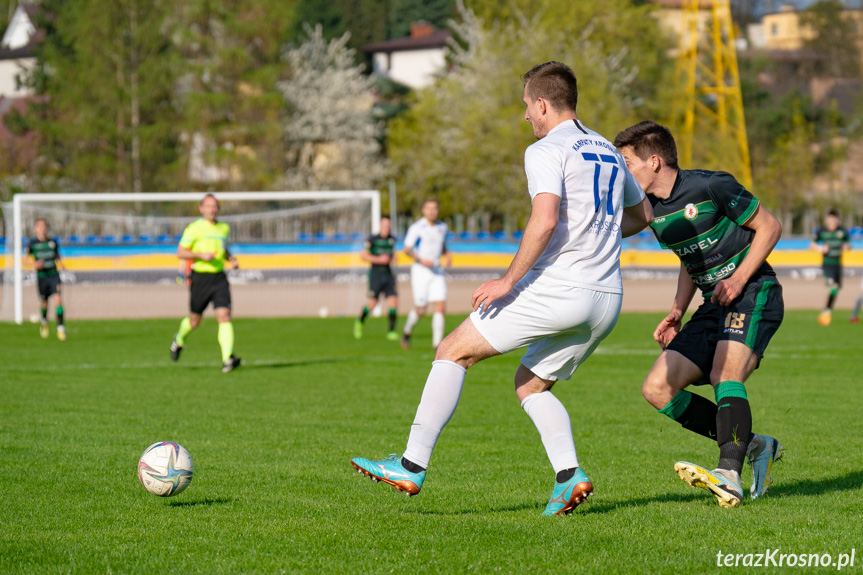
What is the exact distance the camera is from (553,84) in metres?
4.78

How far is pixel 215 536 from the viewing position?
181 inches

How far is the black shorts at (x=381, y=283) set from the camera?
61.8 feet

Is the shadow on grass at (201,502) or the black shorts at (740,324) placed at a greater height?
the black shorts at (740,324)

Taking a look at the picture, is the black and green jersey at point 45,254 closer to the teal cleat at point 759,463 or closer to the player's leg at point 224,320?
the player's leg at point 224,320

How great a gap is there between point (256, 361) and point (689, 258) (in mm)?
9483

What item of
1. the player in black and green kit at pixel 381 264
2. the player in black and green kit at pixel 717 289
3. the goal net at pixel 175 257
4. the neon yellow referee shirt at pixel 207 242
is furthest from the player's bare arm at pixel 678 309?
the goal net at pixel 175 257

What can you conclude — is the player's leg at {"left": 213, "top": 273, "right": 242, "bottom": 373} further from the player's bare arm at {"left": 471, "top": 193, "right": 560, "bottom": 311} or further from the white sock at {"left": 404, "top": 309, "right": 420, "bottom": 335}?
the player's bare arm at {"left": 471, "top": 193, "right": 560, "bottom": 311}

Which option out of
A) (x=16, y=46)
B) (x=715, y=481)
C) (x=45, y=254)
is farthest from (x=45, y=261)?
(x=16, y=46)

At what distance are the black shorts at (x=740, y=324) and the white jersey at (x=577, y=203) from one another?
0.95 m

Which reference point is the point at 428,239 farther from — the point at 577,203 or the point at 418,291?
the point at 577,203

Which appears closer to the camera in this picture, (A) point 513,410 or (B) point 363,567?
(B) point 363,567

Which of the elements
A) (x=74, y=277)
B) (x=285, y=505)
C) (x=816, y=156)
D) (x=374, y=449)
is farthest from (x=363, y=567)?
(x=816, y=156)

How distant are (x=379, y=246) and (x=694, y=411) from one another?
541 inches

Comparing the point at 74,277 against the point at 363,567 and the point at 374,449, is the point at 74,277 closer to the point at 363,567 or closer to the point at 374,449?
the point at 374,449
